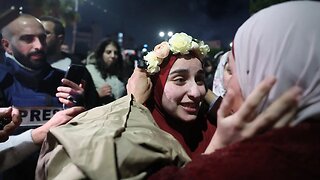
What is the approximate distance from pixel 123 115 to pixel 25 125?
134 centimetres

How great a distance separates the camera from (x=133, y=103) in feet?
5.41

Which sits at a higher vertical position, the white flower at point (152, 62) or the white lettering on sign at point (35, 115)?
the white flower at point (152, 62)

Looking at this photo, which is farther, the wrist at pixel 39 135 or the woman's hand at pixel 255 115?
the wrist at pixel 39 135

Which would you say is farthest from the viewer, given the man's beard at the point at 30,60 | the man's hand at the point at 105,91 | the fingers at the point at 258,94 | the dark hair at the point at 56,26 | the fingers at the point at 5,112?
the man's hand at the point at 105,91

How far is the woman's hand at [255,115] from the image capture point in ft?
3.34

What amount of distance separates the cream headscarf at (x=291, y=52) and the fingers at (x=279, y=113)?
0.13 feet

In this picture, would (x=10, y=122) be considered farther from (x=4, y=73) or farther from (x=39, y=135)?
(x=4, y=73)

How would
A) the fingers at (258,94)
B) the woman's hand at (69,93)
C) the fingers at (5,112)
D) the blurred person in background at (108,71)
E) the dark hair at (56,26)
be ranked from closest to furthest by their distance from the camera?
the fingers at (258,94) → the fingers at (5,112) → the woman's hand at (69,93) → the dark hair at (56,26) → the blurred person in background at (108,71)

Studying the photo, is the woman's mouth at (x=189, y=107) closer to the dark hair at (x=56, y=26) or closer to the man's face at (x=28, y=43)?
the man's face at (x=28, y=43)

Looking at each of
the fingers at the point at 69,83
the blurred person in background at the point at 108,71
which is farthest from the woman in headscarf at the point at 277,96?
the blurred person in background at the point at 108,71

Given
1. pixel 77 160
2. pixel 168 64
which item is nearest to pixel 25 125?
pixel 168 64

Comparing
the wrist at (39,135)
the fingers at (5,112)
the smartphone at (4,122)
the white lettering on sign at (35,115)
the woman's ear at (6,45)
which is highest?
the woman's ear at (6,45)

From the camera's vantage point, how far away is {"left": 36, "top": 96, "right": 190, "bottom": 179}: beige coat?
1.23 metres

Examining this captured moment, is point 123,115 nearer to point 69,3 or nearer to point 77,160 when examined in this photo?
point 77,160
